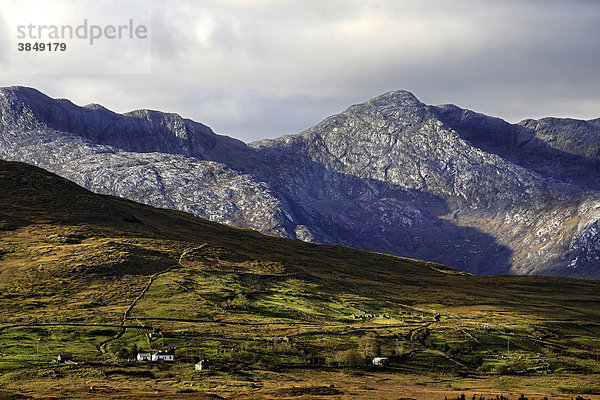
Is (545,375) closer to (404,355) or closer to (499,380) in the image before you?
(499,380)

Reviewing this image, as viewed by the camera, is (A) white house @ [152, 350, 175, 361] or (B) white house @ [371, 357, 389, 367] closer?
(A) white house @ [152, 350, 175, 361]

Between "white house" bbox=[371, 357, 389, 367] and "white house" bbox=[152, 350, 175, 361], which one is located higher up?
"white house" bbox=[152, 350, 175, 361]

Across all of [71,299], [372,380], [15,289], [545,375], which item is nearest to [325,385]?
[372,380]

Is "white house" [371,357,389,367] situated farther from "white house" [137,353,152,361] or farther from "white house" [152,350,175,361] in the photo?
"white house" [137,353,152,361]

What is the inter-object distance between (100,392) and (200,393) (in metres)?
18.1

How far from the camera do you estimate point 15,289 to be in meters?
197

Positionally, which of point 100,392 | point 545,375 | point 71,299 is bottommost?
point 545,375

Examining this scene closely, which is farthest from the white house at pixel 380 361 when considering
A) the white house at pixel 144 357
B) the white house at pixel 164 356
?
the white house at pixel 144 357

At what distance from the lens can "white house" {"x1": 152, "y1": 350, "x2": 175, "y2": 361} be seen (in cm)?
14638

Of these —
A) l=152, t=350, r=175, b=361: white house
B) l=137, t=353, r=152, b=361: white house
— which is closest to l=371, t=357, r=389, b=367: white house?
l=152, t=350, r=175, b=361: white house

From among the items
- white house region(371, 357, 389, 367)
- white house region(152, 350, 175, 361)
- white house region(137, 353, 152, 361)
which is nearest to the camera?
white house region(137, 353, 152, 361)

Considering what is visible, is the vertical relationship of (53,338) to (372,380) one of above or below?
above

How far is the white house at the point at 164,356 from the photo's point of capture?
14638 centimetres

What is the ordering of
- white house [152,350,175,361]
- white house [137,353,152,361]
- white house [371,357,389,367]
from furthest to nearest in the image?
white house [371,357,389,367], white house [152,350,175,361], white house [137,353,152,361]
